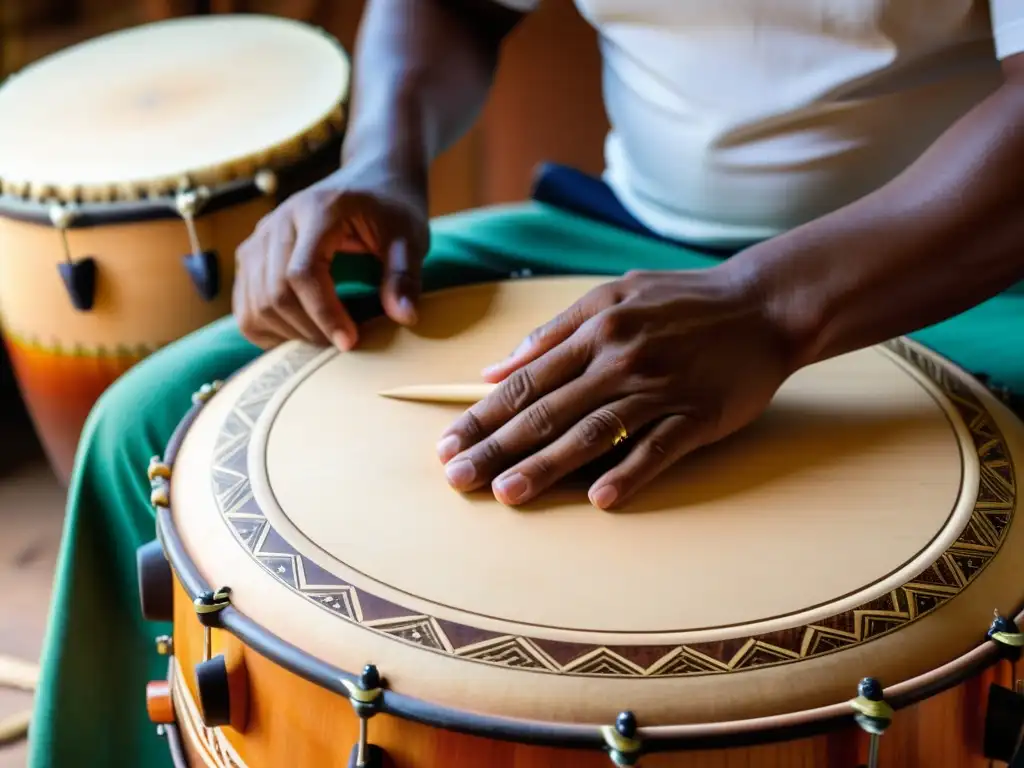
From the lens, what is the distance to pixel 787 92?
91 cm

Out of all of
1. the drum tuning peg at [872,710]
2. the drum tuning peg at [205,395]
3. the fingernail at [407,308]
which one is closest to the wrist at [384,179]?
the fingernail at [407,308]

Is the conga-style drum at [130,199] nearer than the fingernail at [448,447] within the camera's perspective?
No

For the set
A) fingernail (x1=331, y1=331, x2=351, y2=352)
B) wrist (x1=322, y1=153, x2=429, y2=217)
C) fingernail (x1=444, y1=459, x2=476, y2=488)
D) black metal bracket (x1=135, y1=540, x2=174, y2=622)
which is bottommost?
black metal bracket (x1=135, y1=540, x2=174, y2=622)

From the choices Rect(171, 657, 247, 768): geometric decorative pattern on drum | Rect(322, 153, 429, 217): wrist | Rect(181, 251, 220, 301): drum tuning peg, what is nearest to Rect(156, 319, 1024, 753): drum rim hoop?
Rect(171, 657, 247, 768): geometric decorative pattern on drum

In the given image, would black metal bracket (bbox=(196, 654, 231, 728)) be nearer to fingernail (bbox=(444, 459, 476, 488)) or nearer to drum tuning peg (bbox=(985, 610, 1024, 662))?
fingernail (bbox=(444, 459, 476, 488))

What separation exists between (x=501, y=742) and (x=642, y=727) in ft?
0.22

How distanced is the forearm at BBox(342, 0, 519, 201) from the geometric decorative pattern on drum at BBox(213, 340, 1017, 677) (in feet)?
1.54

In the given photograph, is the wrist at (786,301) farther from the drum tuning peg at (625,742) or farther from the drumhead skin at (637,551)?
the drum tuning peg at (625,742)

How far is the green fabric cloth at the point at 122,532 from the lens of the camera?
2.57ft

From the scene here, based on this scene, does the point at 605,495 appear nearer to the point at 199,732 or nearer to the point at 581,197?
the point at 199,732

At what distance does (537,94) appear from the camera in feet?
6.02

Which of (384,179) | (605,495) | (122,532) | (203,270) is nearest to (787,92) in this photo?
(384,179)

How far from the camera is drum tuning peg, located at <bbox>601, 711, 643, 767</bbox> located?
0.45 m

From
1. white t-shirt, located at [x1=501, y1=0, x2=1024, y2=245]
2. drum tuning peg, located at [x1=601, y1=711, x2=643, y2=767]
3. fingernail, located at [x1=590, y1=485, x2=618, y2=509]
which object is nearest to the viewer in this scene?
drum tuning peg, located at [x1=601, y1=711, x2=643, y2=767]
